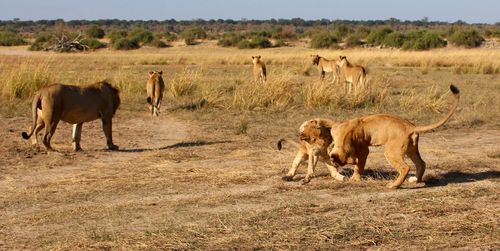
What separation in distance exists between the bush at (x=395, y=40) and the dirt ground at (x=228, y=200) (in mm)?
47997

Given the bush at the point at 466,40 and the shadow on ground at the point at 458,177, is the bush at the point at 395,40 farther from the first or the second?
the shadow on ground at the point at 458,177

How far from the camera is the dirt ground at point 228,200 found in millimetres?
6695

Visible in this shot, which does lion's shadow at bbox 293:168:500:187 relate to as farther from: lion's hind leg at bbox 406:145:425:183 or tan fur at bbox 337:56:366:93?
tan fur at bbox 337:56:366:93

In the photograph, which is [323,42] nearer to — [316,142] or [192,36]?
[192,36]

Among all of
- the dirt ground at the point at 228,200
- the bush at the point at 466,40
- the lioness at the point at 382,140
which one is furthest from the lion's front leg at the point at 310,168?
the bush at the point at 466,40

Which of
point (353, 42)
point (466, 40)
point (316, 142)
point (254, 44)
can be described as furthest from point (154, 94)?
point (353, 42)

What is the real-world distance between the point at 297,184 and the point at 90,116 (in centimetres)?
456

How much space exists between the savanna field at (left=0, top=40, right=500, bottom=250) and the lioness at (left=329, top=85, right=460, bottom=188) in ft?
0.94

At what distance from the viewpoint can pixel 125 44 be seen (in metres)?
62.2

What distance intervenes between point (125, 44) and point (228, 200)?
55279 millimetres

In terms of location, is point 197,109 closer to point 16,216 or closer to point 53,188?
point 53,188

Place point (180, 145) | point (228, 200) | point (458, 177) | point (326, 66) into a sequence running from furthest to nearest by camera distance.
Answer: point (326, 66), point (180, 145), point (458, 177), point (228, 200)

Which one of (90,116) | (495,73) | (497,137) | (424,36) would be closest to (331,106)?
(497,137)

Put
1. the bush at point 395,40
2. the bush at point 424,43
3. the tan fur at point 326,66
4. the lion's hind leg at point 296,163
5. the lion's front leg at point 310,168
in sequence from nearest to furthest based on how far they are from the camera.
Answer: the lion's front leg at point 310,168 → the lion's hind leg at point 296,163 → the tan fur at point 326,66 → the bush at point 424,43 → the bush at point 395,40
